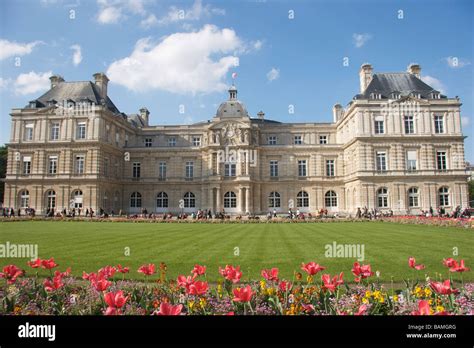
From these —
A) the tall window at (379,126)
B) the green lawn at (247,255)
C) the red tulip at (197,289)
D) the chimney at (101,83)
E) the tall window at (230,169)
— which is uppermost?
the chimney at (101,83)

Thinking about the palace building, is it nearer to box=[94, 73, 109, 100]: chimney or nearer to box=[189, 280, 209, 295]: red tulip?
box=[94, 73, 109, 100]: chimney

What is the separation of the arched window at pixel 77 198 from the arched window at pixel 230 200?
58.0 feet

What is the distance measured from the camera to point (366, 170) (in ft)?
124

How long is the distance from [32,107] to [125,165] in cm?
1331

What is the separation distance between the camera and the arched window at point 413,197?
1479 inches

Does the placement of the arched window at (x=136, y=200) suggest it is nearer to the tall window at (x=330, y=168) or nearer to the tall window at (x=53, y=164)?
the tall window at (x=53, y=164)

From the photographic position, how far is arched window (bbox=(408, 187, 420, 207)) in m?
37.6

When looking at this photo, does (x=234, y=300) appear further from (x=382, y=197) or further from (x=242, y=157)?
(x=242, y=157)

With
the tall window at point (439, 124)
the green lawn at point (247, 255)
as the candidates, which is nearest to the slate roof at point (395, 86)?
the tall window at point (439, 124)

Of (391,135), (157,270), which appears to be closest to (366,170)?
(391,135)

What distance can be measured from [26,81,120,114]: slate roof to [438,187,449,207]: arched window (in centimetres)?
4133


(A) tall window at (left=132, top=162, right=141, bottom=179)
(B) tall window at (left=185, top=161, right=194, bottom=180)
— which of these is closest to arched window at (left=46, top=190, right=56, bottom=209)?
(A) tall window at (left=132, top=162, right=141, bottom=179)
